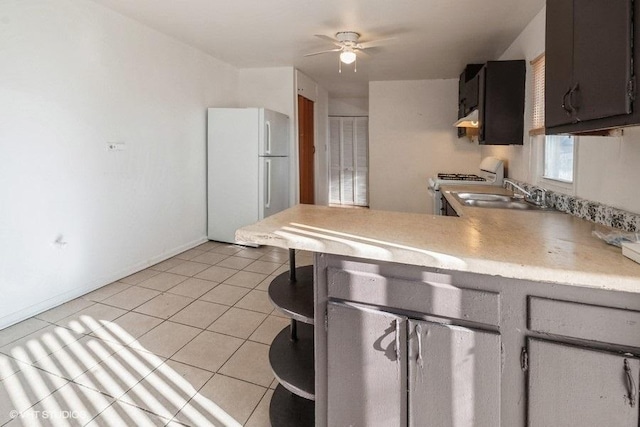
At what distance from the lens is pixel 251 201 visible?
171 inches

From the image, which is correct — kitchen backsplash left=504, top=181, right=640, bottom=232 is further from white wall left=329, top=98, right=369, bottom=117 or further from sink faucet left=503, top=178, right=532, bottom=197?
white wall left=329, top=98, right=369, bottom=117

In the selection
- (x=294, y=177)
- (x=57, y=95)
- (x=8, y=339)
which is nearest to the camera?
(x=8, y=339)

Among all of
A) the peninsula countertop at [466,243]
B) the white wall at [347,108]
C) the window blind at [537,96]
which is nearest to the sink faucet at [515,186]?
the window blind at [537,96]

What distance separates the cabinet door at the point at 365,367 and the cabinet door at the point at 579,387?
0.37 m

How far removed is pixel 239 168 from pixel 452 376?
376cm

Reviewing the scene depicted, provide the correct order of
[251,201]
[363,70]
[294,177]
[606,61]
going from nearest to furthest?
[606,61]
[251,201]
[363,70]
[294,177]

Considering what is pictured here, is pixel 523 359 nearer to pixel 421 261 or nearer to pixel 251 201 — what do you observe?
pixel 421 261

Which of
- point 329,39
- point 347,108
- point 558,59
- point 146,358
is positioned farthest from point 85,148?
point 347,108

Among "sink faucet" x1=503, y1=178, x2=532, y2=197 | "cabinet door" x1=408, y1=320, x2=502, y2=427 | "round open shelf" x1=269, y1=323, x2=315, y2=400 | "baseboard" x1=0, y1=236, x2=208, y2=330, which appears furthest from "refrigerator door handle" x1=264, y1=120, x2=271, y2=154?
"cabinet door" x1=408, y1=320, x2=502, y2=427

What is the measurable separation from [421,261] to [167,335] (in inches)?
76.4

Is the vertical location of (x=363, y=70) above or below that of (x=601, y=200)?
above

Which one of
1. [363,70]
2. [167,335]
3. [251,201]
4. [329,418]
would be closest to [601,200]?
[329,418]

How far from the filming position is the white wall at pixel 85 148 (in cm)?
240

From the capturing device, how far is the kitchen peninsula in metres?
0.91
